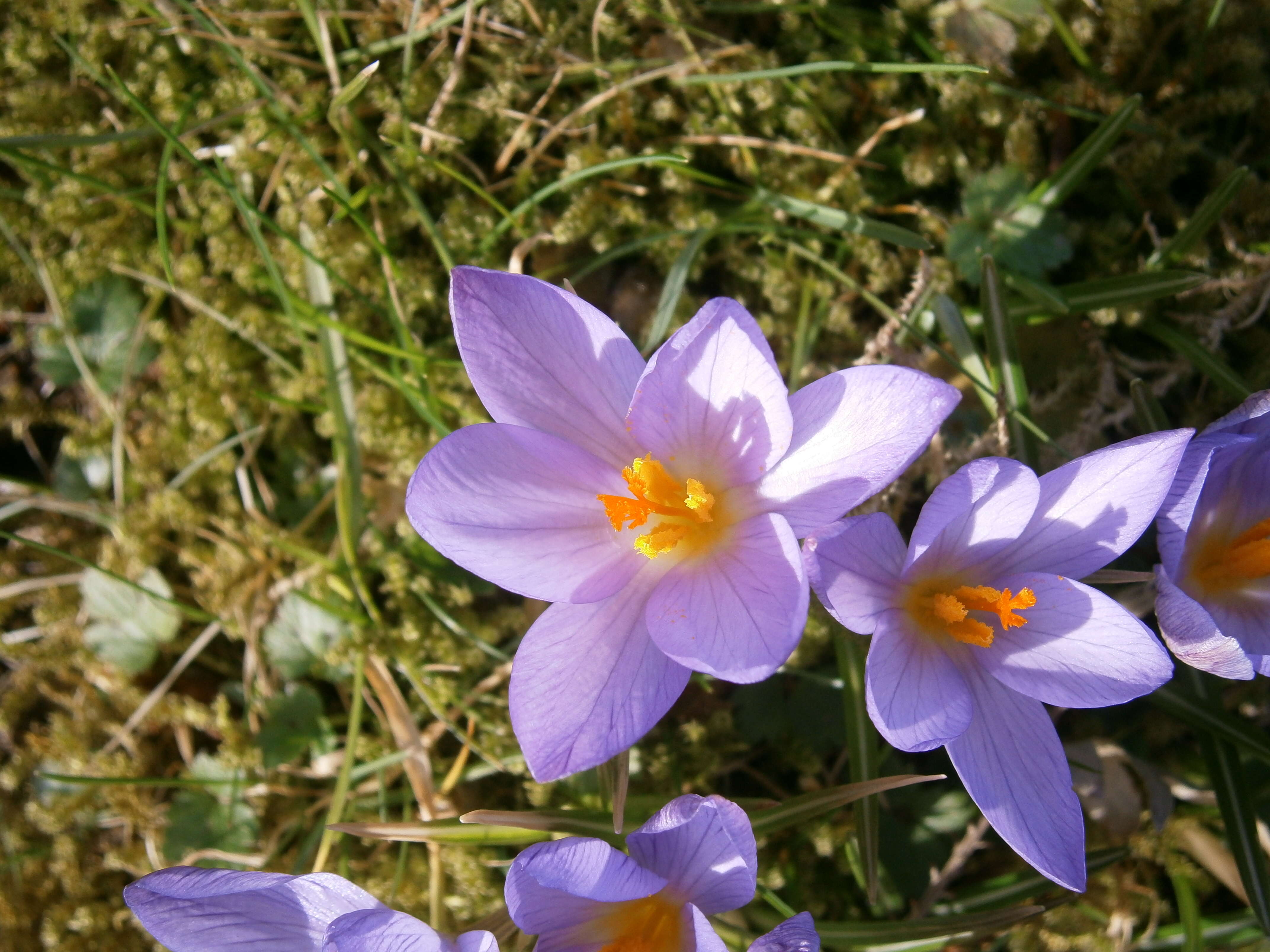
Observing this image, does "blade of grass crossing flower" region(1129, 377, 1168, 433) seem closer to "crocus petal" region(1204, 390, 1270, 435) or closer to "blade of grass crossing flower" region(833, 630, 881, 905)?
"crocus petal" region(1204, 390, 1270, 435)

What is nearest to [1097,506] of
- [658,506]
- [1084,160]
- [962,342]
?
[962,342]

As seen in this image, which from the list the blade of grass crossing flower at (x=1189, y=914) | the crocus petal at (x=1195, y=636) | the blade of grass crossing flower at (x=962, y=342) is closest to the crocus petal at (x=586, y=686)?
the crocus petal at (x=1195, y=636)

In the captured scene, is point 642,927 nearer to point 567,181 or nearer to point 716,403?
point 716,403

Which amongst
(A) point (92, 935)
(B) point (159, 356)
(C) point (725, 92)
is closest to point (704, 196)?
(C) point (725, 92)

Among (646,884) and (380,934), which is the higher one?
(646,884)

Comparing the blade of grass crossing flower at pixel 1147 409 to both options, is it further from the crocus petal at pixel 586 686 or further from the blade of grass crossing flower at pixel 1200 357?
the crocus petal at pixel 586 686

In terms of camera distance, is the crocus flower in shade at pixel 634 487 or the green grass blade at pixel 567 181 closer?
the crocus flower in shade at pixel 634 487

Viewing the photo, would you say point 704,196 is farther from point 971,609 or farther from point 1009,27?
point 971,609

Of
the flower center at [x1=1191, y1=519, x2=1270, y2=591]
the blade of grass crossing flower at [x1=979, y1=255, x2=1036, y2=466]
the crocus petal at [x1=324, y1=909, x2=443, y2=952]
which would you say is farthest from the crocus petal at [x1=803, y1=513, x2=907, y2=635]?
the crocus petal at [x1=324, y1=909, x2=443, y2=952]
